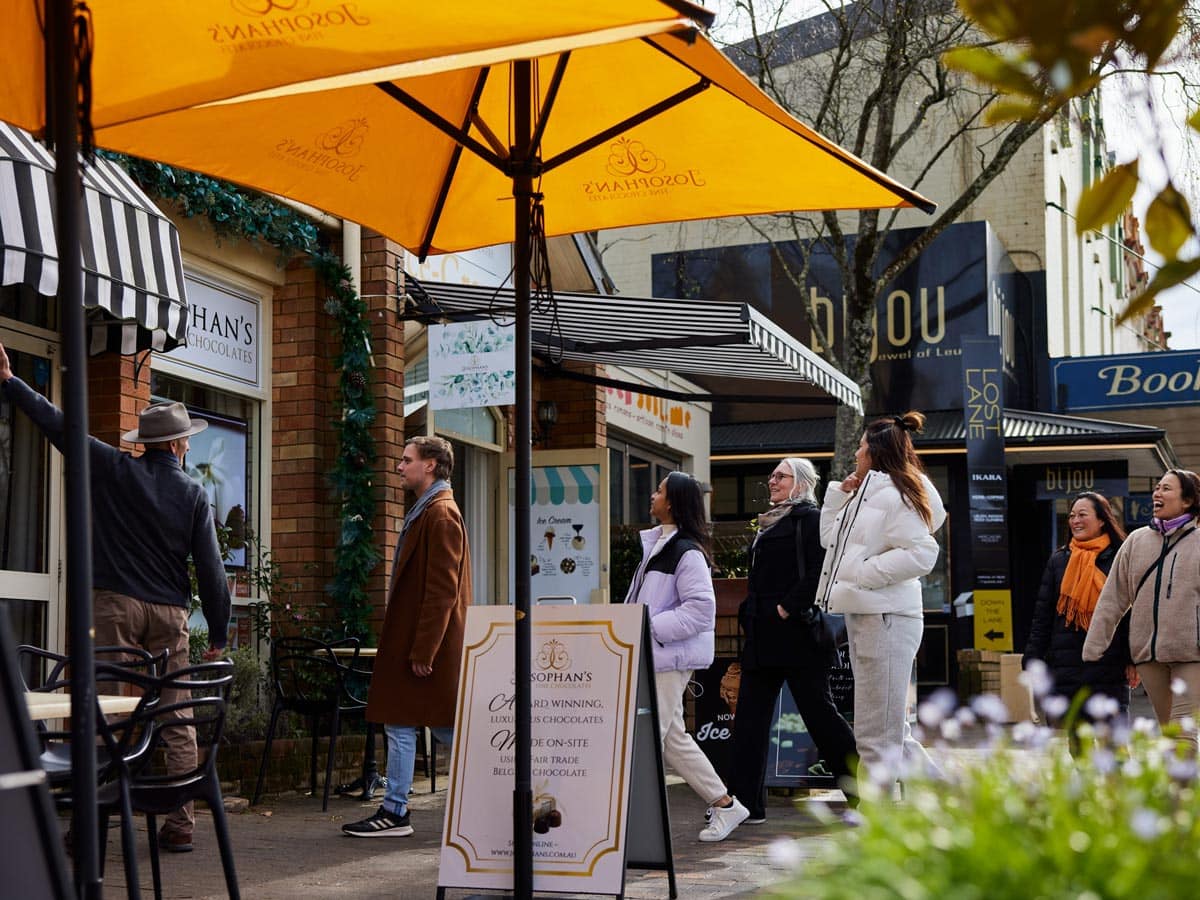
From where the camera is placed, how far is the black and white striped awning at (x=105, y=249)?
258 inches

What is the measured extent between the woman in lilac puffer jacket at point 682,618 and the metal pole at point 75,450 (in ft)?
13.9

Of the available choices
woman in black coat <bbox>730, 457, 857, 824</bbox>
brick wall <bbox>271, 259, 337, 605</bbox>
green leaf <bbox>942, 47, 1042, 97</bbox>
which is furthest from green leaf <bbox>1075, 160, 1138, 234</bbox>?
brick wall <bbox>271, 259, 337, 605</bbox>

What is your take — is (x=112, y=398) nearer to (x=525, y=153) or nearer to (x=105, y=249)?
(x=105, y=249)

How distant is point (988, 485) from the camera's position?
1845 centimetres

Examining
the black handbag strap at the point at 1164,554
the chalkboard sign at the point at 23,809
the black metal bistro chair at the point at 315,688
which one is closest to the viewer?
the chalkboard sign at the point at 23,809

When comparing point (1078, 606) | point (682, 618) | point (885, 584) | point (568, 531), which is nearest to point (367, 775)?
point (682, 618)

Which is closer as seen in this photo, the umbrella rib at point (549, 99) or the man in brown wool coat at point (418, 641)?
the umbrella rib at point (549, 99)

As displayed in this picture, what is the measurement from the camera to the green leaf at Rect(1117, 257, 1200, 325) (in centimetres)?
176

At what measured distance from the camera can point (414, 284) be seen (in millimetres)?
10539

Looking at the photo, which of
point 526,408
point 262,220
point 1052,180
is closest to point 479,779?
point 526,408

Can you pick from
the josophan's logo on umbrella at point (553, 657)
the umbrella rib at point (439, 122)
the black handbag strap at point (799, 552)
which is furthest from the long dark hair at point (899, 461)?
the umbrella rib at point (439, 122)

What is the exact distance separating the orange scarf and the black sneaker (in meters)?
3.79

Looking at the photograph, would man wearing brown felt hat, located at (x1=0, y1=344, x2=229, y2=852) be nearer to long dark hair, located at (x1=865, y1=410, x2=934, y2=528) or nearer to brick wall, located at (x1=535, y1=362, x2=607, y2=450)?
long dark hair, located at (x1=865, y1=410, x2=934, y2=528)

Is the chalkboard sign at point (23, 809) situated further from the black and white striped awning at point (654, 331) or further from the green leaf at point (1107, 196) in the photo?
the black and white striped awning at point (654, 331)
